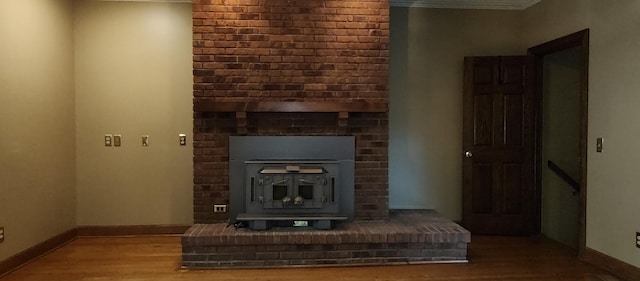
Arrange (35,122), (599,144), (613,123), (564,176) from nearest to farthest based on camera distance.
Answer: (613,123) → (599,144) → (35,122) → (564,176)

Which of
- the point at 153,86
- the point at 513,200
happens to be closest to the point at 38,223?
the point at 153,86

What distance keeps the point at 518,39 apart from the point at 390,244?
2.76 metres

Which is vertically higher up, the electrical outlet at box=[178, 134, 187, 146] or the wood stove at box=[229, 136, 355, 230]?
the electrical outlet at box=[178, 134, 187, 146]

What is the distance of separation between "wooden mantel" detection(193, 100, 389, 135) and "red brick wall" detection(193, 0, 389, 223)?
77 millimetres

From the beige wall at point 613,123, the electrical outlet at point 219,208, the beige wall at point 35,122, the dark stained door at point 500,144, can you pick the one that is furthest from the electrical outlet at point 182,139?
the beige wall at point 613,123

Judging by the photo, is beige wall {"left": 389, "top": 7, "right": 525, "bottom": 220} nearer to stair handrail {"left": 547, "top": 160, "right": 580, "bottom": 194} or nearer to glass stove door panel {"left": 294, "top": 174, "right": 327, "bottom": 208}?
stair handrail {"left": 547, "top": 160, "right": 580, "bottom": 194}

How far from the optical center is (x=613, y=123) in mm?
3377

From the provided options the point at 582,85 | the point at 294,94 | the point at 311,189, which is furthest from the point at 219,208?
the point at 582,85

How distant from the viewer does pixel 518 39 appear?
183 inches

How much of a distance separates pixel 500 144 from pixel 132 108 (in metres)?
3.82

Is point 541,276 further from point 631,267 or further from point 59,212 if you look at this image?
point 59,212

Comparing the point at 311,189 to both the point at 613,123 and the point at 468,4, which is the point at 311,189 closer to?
the point at 613,123

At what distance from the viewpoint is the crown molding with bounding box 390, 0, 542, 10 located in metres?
4.54

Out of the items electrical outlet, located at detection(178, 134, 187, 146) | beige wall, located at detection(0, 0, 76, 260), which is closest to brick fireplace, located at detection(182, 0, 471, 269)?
electrical outlet, located at detection(178, 134, 187, 146)
